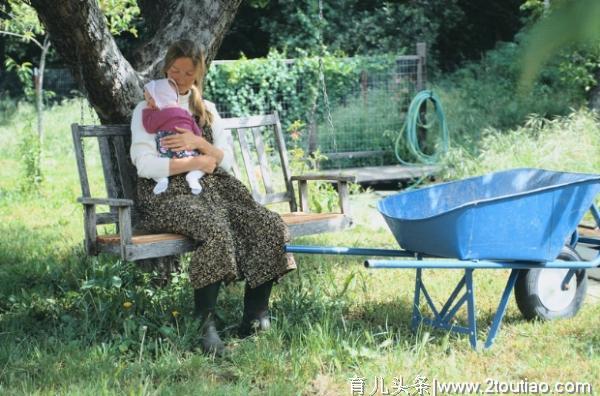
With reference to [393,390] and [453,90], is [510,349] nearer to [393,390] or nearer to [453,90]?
[393,390]

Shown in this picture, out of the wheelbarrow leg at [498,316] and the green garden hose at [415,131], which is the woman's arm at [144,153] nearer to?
the wheelbarrow leg at [498,316]

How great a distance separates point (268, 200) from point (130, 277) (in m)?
0.88

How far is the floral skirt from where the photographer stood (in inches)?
138

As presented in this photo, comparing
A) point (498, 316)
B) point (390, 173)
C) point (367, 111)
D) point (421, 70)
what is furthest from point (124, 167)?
point (421, 70)

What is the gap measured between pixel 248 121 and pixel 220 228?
1277 mm

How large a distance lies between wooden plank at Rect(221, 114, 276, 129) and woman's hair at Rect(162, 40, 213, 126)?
0.47 metres

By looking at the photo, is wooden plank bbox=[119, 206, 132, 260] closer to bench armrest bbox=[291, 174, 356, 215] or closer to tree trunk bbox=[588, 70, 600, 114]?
bench armrest bbox=[291, 174, 356, 215]

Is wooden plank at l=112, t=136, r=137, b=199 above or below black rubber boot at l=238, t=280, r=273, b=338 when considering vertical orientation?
above

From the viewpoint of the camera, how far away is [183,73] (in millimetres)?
3895

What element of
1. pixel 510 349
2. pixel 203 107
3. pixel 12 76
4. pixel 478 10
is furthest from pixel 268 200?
pixel 12 76

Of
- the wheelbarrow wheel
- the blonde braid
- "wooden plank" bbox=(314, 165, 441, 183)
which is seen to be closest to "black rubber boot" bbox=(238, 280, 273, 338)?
the blonde braid

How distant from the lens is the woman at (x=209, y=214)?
3.52m

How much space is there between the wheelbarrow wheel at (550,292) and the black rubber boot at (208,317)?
141 centimetres

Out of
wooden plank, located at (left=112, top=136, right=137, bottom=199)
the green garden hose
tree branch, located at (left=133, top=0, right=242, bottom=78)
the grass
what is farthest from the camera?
the green garden hose
